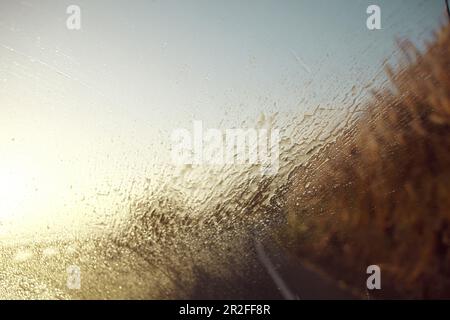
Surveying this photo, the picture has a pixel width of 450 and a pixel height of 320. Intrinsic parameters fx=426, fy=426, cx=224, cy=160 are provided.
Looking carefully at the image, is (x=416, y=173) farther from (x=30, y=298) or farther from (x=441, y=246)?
(x=30, y=298)

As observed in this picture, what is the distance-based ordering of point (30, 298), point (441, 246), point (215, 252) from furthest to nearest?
point (215, 252), point (30, 298), point (441, 246)

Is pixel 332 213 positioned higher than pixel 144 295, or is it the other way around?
pixel 332 213

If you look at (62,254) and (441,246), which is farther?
(62,254)

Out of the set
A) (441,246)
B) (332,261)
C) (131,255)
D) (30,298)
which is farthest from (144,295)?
(441,246)

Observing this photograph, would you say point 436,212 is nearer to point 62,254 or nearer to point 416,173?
point 416,173

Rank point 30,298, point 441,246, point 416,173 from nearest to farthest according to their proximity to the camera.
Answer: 1. point 441,246
2. point 416,173
3. point 30,298

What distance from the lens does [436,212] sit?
288 cm

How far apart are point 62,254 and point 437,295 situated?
3005 mm

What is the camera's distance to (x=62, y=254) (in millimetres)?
3773

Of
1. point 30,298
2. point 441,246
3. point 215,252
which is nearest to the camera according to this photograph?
point 441,246
